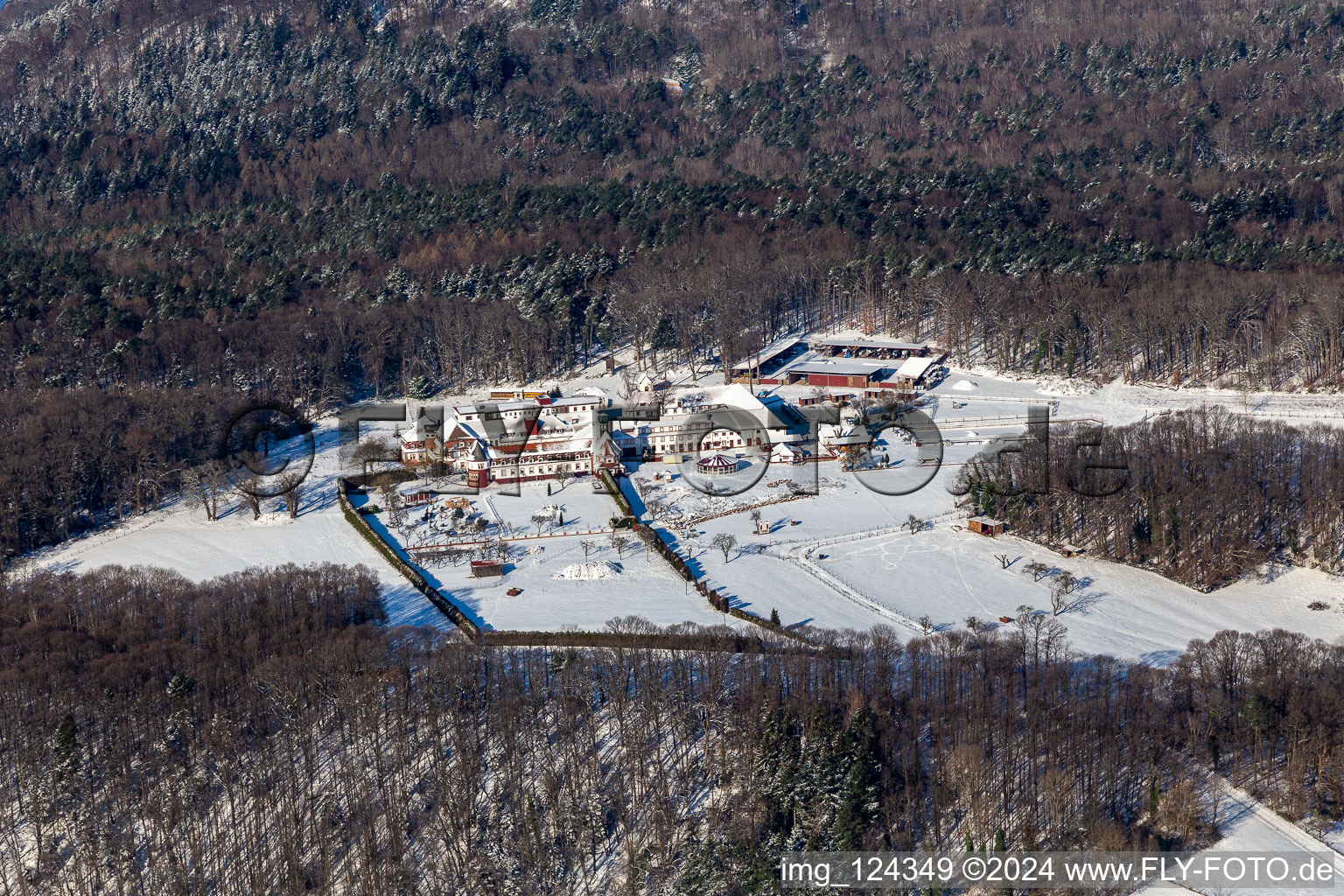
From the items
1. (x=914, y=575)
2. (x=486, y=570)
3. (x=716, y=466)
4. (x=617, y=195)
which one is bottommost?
(x=914, y=575)

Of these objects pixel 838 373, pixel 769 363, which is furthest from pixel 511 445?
pixel 769 363

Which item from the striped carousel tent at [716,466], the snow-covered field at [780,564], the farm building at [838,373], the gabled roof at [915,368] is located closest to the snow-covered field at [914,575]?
the snow-covered field at [780,564]

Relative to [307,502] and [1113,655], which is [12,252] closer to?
[307,502]

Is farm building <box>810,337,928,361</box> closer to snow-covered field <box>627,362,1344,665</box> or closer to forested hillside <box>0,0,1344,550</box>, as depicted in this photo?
forested hillside <box>0,0,1344,550</box>

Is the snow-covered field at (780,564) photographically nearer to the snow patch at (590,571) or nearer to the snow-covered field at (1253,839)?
the snow patch at (590,571)

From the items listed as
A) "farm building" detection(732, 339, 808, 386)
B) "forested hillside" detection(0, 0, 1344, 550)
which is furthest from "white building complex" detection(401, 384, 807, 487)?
"forested hillside" detection(0, 0, 1344, 550)

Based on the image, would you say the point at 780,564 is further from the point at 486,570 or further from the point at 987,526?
the point at 486,570
